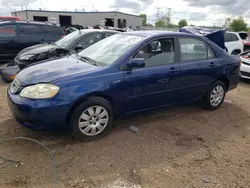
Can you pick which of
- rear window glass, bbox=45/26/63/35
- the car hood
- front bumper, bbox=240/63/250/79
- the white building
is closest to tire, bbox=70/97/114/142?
the car hood

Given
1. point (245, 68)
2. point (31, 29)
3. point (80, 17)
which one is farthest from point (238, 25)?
point (31, 29)

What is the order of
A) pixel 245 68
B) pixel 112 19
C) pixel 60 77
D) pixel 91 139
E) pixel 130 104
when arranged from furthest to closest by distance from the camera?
pixel 112 19
pixel 245 68
pixel 130 104
pixel 91 139
pixel 60 77

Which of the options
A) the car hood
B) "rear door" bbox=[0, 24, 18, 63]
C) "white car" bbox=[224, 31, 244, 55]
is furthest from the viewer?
"white car" bbox=[224, 31, 244, 55]

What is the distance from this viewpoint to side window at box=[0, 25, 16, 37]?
26.3 ft

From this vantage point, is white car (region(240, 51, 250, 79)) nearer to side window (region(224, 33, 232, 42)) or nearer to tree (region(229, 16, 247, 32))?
side window (region(224, 33, 232, 42))

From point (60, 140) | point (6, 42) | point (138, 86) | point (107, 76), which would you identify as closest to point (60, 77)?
point (107, 76)

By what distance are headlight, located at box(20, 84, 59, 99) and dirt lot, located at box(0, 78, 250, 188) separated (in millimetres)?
732

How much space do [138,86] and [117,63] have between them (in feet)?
1.61

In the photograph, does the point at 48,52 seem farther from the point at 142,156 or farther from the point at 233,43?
the point at 233,43

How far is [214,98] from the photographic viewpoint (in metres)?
4.72

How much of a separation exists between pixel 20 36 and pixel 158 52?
6.43 m

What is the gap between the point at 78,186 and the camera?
247cm

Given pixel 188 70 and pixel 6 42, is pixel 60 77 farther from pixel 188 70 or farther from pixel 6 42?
pixel 6 42

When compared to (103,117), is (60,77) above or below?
above
